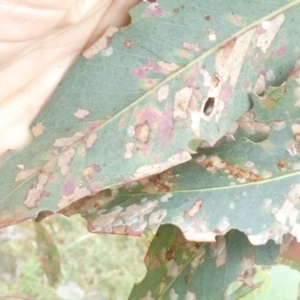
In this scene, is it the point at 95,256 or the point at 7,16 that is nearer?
the point at 7,16

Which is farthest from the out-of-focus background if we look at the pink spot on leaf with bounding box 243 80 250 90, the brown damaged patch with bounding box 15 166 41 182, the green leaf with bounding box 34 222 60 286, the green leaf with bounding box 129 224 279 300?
the pink spot on leaf with bounding box 243 80 250 90

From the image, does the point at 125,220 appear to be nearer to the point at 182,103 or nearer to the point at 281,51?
the point at 182,103

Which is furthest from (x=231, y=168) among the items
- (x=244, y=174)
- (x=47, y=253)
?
(x=47, y=253)

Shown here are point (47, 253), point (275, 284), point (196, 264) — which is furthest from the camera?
point (47, 253)

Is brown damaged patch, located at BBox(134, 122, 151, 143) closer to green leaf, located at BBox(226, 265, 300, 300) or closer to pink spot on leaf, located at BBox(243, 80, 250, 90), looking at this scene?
pink spot on leaf, located at BBox(243, 80, 250, 90)

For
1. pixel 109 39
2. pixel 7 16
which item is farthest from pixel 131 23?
pixel 7 16

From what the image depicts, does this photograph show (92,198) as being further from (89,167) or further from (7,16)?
(7,16)
